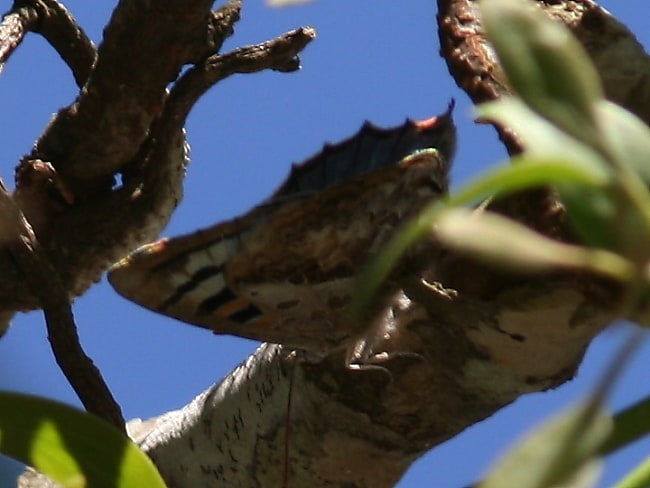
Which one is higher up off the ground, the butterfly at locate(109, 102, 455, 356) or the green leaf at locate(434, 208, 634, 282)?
the butterfly at locate(109, 102, 455, 356)

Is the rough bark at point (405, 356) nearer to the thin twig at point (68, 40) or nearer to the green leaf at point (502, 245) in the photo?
the thin twig at point (68, 40)

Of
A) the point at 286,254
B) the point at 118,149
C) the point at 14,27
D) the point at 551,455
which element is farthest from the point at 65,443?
the point at 14,27

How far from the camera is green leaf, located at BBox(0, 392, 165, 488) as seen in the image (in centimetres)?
63

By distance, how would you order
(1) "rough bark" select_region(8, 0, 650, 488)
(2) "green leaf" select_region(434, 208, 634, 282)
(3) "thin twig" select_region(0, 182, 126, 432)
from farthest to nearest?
(3) "thin twig" select_region(0, 182, 126, 432)
(1) "rough bark" select_region(8, 0, 650, 488)
(2) "green leaf" select_region(434, 208, 634, 282)

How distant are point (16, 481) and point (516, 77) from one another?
1.03m

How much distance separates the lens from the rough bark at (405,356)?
2.77 feet

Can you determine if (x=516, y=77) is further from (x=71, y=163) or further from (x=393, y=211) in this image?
(x=71, y=163)

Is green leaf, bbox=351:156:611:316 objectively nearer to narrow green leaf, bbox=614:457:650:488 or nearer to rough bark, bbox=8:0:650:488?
narrow green leaf, bbox=614:457:650:488

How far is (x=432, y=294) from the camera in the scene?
887mm

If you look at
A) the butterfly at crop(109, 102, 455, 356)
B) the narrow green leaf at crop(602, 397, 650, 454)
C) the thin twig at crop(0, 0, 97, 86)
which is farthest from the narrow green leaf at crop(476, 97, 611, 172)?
the thin twig at crop(0, 0, 97, 86)

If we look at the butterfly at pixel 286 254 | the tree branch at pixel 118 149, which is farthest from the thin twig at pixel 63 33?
the butterfly at pixel 286 254

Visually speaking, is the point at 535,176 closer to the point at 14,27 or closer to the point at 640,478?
the point at 640,478

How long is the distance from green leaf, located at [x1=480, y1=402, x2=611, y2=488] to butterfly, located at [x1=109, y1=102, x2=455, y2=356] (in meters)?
0.51

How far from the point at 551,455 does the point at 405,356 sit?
0.66 m
